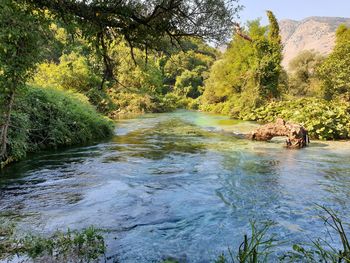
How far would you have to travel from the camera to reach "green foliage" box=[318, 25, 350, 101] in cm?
2417

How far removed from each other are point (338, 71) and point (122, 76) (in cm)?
2417

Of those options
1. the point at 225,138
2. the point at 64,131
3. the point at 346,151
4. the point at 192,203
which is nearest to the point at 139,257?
the point at 192,203

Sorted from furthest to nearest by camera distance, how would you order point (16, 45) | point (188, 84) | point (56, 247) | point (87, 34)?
point (188, 84) < point (87, 34) < point (16, 45) < point (56, 247)

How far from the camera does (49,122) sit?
42.8 ft

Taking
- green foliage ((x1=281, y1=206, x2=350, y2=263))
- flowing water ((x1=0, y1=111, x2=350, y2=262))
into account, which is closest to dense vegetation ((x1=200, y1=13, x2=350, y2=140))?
flowing water ((x1=0, y1=111, x2=350, y2=262))

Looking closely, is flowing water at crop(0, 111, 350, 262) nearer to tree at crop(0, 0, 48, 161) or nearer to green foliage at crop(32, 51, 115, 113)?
tree at crop(0, 0, 48, 161)

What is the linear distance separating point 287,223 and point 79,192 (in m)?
4.54

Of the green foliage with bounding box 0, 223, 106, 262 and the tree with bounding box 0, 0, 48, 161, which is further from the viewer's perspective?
the tree with bounding box 0, 0, 48, 161

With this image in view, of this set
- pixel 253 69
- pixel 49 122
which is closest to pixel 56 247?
pixel 49 122

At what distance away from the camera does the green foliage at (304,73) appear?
1560 inches

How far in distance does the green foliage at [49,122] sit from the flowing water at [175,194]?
28.8 inches

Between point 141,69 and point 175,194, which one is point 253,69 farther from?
point 175,194

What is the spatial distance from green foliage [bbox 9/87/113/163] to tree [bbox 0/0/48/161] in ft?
17.1

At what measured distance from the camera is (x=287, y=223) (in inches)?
233
